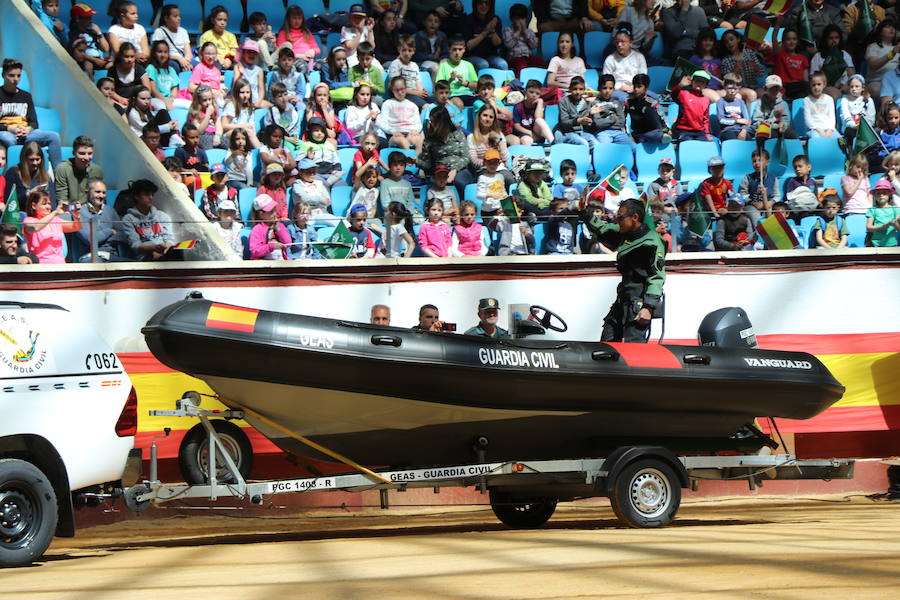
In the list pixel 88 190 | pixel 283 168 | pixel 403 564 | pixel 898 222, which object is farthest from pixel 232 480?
pixel 898 222

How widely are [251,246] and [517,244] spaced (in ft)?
9.38

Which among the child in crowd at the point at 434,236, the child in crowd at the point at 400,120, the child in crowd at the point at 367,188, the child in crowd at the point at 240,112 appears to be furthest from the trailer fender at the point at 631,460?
the child in crowd at the point at 240,112

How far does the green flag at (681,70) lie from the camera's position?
17141 mm

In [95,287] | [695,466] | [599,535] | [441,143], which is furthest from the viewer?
[441,143]

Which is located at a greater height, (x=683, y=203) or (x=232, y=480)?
(x=683, y=203)

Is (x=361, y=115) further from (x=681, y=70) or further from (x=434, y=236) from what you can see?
(x=681, y=70)

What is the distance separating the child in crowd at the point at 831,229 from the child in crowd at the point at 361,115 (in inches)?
212

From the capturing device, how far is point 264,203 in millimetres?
13820

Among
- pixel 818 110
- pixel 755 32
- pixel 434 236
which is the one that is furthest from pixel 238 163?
pixel 755 32

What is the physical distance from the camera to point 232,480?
916cm

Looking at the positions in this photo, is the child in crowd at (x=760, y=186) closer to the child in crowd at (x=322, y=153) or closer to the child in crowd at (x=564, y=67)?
the child in crowd at (x=564, y=67)

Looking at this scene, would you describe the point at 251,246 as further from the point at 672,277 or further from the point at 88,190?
the point at 672,277

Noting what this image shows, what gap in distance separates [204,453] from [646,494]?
3.53m

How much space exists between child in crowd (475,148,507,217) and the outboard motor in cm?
358
